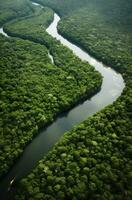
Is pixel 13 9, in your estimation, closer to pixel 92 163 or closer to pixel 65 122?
pixel 65 122

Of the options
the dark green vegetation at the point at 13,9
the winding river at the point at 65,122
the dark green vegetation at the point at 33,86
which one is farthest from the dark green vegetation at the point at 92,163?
the dark green vegetation at the point at 13,9

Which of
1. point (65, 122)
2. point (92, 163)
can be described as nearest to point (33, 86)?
point (65, 122)

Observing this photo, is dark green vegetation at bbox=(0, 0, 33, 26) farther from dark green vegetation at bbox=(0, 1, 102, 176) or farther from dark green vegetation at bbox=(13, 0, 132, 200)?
dark green vegetation at bbox=(13, 0, 132, 200)

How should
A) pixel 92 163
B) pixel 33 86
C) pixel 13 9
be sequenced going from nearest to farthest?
pixel 92 163, pixel 33 86, pixel 13 9

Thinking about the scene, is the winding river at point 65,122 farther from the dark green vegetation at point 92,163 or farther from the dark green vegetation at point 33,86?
the dark green vegetation at point 92,163

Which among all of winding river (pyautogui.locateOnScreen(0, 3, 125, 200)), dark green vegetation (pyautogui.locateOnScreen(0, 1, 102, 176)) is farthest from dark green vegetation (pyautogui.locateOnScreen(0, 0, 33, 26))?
winding river (pyautogui.locateOnScreen(0, 3, 125, 200))
